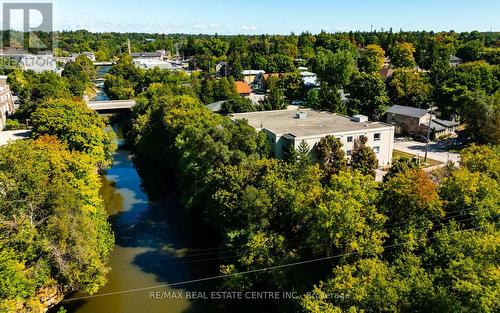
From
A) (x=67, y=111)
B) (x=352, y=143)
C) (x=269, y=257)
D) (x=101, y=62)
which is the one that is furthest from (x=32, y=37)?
(x=269, y=257)

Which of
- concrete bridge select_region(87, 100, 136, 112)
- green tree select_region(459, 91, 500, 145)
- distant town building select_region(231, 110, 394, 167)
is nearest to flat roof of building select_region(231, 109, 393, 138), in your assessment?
distant town building select_region(231, 110, 394, 167)

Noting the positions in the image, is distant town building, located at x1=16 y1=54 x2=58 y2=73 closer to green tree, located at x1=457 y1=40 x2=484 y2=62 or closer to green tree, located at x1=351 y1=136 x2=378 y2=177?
green tree, located at x1=351 y1=136 x2=378 y2=177

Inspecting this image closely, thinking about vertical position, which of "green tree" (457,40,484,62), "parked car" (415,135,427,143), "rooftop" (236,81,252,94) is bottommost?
"parked car" (415,135,427,143)

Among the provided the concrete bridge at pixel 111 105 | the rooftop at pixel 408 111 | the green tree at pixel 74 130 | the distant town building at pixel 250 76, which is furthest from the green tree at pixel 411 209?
the distant town building at pixel 250 76

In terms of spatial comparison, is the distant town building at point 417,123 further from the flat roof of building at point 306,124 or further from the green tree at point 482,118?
the flat roof of building at point 306,124

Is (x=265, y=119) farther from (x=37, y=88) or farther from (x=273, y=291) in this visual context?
(x=37, y=88)

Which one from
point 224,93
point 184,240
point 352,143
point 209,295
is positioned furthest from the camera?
point 224,93
